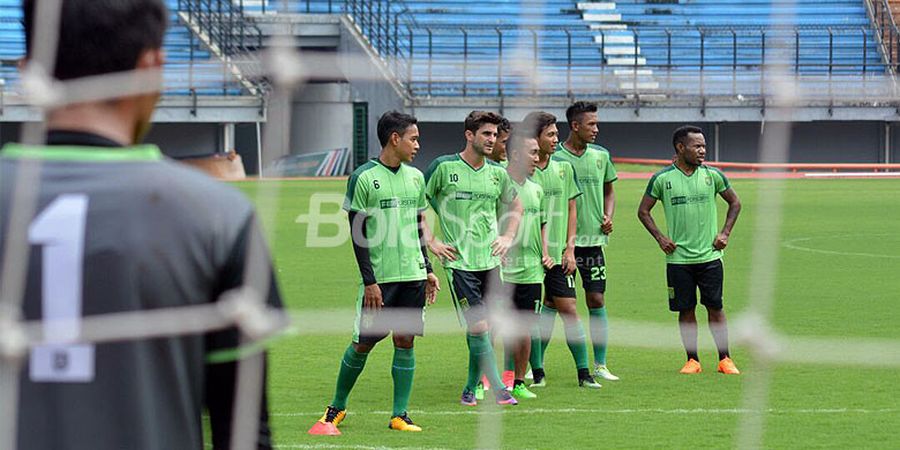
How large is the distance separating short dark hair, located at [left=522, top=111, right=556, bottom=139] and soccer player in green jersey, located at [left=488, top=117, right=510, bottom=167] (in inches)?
4.8

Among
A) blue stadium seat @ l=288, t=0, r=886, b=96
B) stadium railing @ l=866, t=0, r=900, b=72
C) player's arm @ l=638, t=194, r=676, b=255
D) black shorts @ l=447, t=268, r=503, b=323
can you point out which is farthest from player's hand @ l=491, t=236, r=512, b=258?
stadium railing @ l=866, t=0, r=900, b=72

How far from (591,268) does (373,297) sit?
222 cm

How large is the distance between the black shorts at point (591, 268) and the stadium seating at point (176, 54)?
10835 mm

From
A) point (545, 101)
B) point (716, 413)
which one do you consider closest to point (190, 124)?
point (545, 101)

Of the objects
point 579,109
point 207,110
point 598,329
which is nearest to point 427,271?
point 598,329

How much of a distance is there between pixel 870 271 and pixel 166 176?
1246 centimetres

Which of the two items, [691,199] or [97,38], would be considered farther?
[691,199]

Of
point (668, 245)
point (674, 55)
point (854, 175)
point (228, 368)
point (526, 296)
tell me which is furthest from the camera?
point (854, 175)

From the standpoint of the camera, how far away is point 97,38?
7.34 feet

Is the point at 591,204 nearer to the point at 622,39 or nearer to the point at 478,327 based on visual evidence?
the point at 478,327

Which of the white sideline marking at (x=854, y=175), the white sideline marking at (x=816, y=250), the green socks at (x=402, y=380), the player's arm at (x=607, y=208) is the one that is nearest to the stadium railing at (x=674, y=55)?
the white sideline marking at (x=854, y=175)

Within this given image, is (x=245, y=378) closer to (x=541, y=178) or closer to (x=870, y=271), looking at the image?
(x=541, y=178)

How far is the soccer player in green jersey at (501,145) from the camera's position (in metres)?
7.97

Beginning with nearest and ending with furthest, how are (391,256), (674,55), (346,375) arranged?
(346,375) < (391,256) < (674,55)
